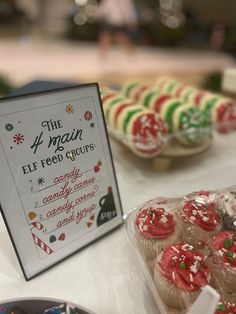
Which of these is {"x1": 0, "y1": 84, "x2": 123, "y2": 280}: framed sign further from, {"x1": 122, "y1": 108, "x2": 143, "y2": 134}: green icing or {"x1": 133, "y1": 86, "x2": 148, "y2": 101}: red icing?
{"x1": 133, "y1": 86, "x2": 148, "y2": 101}: red icing

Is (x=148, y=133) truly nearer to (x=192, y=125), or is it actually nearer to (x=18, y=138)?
(x=192, y=125)

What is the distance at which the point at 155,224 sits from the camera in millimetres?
683

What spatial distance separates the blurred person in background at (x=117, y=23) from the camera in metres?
3.16

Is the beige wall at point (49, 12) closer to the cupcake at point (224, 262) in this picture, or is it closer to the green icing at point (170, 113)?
the green icing at point (170, 113)

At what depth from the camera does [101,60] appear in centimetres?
339

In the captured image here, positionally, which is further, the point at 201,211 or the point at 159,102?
the point at 159,102

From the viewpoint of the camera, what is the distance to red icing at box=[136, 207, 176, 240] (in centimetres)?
68

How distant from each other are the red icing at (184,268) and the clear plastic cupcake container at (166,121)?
446 mm

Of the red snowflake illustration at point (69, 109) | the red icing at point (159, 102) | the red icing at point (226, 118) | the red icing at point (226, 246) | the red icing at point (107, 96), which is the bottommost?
the red icing at point (226, 118)

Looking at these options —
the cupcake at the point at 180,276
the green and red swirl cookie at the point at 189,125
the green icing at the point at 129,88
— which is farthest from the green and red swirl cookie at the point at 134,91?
the cupcake at the point at 180,276

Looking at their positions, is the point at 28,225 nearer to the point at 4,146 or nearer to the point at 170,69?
the point at 4,146

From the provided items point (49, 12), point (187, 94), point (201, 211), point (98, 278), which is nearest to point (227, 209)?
point (201, 211)

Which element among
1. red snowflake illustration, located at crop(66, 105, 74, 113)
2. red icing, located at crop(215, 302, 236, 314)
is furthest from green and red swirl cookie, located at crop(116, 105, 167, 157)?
red icing, located at crop(215, 302, 236, 314)

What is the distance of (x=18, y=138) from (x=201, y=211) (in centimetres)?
39
